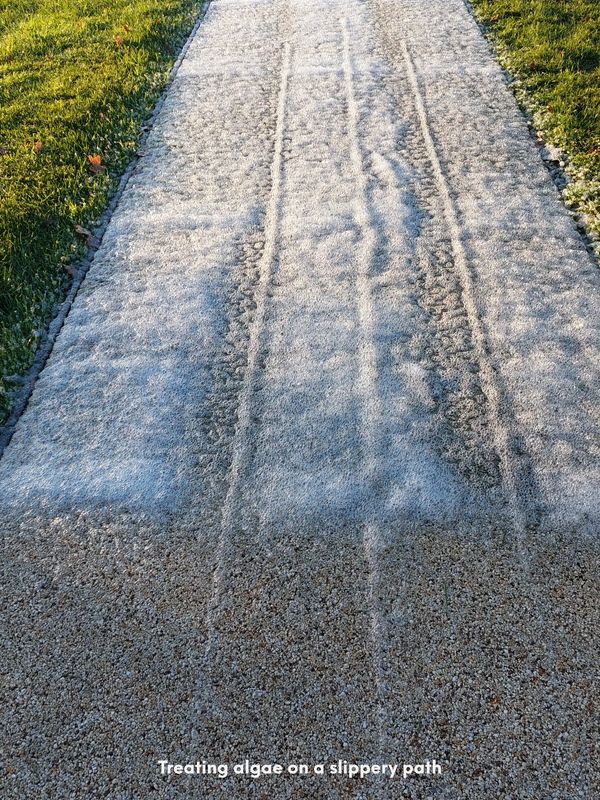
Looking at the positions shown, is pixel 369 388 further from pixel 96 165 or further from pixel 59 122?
pixel 59 122

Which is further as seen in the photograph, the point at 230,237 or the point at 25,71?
the point at 25,71

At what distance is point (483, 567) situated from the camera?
3.40 m

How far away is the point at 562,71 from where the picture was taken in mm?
8422

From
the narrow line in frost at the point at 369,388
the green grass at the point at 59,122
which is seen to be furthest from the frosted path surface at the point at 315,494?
the green grass at the point at 59,122

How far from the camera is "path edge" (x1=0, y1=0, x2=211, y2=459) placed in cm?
433

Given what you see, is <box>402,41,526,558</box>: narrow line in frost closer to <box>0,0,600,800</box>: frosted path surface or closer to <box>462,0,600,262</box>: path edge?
<box>0,0,600,800</box>: frosted path surface

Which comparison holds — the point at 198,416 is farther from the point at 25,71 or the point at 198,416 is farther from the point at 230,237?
the point at 25,71

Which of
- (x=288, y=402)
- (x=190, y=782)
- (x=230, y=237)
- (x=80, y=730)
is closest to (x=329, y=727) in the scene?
(x=190, y=782)

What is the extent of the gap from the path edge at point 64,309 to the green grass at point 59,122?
0.06 meters

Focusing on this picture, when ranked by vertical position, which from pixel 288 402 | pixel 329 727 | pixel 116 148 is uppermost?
pixel 116 148

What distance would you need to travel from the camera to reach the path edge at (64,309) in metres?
4.33

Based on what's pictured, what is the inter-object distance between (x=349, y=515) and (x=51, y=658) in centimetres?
153

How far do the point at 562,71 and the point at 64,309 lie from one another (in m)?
6.55

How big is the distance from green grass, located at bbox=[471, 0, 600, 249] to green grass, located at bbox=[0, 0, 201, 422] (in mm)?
4216
